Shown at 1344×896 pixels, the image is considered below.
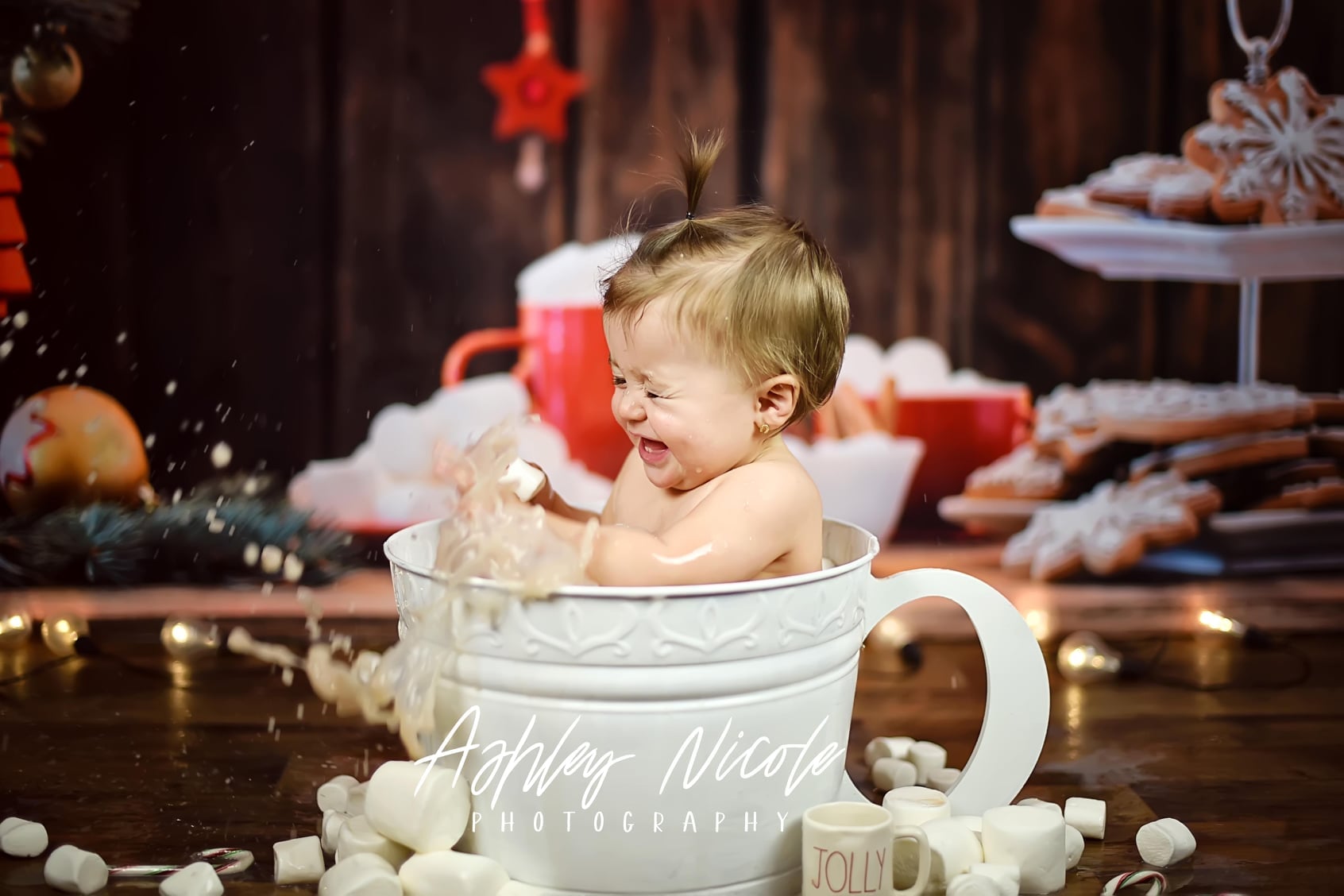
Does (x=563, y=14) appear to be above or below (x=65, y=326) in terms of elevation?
above

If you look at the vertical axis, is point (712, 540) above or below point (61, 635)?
above

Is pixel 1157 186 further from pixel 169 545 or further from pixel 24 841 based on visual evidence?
pixel 24 841

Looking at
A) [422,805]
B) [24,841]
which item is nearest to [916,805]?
[422,805]

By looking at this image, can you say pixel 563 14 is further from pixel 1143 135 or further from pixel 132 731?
pixel 132 731

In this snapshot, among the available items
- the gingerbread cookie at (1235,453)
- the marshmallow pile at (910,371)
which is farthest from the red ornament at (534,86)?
the gingerbread cookie at (1235,453)

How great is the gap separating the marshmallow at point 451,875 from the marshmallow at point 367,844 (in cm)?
5

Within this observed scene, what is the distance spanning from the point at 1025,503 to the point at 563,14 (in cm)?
105

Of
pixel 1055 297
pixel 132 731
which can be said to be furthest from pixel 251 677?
pixel 1055 297

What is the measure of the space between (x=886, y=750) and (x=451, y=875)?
22.6 inches

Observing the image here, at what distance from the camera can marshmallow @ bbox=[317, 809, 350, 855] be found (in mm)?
1208

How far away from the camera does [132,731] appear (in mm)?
1537

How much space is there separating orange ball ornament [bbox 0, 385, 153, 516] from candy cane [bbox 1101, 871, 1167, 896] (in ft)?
4.98

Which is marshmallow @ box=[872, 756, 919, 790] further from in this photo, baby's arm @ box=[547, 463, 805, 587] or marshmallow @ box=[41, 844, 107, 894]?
marshmallow @ box=[41, 844, 107, 894]

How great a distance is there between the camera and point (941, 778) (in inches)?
55.9
